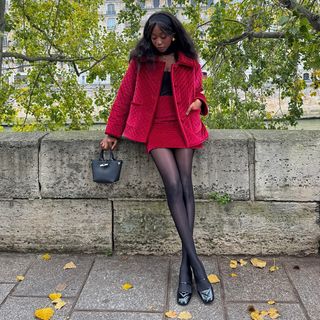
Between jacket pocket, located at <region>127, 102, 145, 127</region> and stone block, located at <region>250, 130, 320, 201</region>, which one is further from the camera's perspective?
stone block, located at <region>250, 130, 320, 201</region>

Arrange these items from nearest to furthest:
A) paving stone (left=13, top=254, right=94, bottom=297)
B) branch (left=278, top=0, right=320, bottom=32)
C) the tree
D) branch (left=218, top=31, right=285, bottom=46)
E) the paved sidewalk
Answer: the paved sidewalk < paving stone (left=13, top=254, right=94, bottom=297) < branch (left=278, top=0, right=320, bottom=32) < branch (left=218, top=31, right=285, bottom=46) < the tree

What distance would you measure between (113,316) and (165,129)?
1231 millimetres

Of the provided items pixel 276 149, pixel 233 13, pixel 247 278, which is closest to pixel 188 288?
pixel 247 278

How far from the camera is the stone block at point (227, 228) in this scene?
3322 mm

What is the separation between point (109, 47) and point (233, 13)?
360 cm

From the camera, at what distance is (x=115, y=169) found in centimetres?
316

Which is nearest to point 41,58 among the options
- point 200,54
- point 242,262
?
point 200,54

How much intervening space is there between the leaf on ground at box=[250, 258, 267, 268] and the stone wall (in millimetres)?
97

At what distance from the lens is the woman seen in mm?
2967

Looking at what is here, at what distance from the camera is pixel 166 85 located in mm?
3102

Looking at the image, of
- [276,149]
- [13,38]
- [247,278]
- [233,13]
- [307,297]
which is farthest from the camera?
[13,38]

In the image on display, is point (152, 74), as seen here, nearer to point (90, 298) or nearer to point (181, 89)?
point (181, 89)

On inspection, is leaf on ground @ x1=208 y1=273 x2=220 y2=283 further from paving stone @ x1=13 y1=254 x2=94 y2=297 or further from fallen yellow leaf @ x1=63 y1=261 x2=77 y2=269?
fallen yellow leaf @ x1=63 y1=261 x2=77 y2=269

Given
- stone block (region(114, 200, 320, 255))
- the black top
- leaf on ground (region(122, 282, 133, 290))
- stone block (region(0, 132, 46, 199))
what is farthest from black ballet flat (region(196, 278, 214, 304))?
stone block (region(0, 132, 46, 199))
